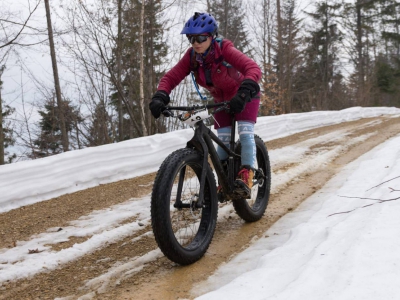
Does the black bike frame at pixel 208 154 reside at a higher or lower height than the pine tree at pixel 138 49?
lower

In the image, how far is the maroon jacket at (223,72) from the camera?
143 inches

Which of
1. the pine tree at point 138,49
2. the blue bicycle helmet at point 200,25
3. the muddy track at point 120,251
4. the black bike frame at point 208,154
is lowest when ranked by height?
the muddy track at point 120,251

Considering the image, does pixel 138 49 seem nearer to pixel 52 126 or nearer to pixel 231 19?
pixel 52 126

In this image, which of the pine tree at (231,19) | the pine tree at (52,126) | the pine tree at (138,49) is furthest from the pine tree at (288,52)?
the pine tree at (52,126)

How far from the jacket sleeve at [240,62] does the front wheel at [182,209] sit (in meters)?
0.94

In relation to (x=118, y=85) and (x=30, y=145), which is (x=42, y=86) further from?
(x=118, y=85)

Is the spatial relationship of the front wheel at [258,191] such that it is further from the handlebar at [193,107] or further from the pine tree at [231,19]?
the pine tree at [231,19]

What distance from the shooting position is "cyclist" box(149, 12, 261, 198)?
11.3 feet

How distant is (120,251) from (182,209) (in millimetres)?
819

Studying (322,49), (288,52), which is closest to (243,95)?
(288,52)

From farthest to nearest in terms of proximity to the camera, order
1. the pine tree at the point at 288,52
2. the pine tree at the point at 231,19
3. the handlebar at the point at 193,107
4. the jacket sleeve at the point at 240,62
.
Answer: the pine tree at the point at 288,52 → the pine tree at the point at 231,19 → the jacket sleeve at the point at 240,62 → the handlebar at the point at 193,107

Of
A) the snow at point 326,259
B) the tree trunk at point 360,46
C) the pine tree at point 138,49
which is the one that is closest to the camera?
the snow at point 326,259

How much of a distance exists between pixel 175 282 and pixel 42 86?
603 inches

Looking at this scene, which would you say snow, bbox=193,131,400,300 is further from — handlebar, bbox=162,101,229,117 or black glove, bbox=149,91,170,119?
black glove, bbox=149,91,170,119
